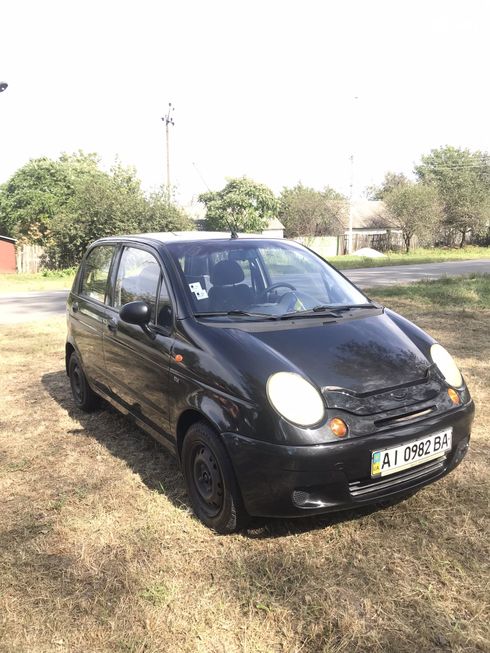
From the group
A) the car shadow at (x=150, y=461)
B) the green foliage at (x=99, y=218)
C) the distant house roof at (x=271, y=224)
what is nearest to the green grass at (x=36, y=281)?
the green foliage at (x=99, y=218)

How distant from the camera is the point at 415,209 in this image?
4525 centimetres

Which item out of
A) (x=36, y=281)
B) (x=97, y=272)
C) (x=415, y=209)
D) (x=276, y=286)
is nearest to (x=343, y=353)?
(x=276, y=286)

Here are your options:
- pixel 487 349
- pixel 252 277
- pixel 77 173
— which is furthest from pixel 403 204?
pixel 252 277

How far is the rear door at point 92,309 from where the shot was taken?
439cm

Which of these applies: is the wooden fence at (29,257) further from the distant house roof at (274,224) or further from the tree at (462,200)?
the tree at (462,200)

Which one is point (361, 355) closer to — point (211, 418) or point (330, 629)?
point (211, 418)

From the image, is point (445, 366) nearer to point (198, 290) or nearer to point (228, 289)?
point (228, 289)

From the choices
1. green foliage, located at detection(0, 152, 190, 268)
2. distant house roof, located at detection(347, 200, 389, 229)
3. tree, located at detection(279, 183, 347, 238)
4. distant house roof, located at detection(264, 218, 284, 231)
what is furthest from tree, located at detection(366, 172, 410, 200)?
green foliage, located at detection(0, 152, 190, 268)

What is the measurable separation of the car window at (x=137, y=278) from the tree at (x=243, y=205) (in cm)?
A: 4456

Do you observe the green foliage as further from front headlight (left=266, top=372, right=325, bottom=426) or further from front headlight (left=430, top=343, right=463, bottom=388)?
front headlight (left=266, top=372, right=325, bottom=426)

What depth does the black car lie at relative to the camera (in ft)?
8.43

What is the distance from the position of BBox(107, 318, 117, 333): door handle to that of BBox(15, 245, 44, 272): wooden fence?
2497cm

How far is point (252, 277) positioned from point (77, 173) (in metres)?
43.3

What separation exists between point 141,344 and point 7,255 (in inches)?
1127
